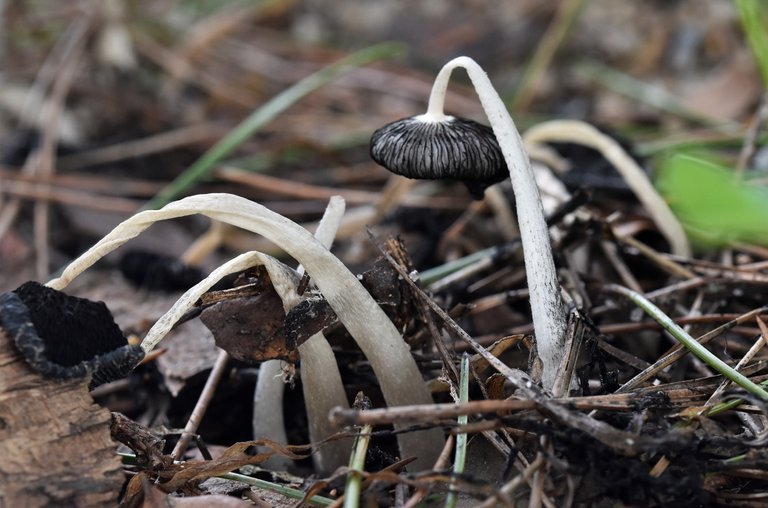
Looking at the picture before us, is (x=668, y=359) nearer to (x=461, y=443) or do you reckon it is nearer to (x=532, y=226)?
(x=532, y=226)

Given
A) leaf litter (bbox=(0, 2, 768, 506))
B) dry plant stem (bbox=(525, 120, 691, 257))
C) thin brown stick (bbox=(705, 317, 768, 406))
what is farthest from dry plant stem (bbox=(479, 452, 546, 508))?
dry plant stem (bbox=(525, 120, 691, 257))

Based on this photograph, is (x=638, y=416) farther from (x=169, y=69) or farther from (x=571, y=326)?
(x=169, y=69)

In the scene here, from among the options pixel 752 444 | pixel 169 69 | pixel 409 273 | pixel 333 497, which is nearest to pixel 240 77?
pixel 169 69

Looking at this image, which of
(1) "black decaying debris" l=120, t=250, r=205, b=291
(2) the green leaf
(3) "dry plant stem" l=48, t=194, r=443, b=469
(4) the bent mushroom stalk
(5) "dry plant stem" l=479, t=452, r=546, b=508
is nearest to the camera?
(2) the green leaf

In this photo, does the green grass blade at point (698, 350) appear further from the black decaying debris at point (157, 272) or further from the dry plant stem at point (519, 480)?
the black decaying debris at point (157, 272)

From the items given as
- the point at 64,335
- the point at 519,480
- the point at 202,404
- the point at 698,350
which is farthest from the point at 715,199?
the point at 202,404

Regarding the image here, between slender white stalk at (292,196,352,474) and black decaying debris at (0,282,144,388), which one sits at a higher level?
black decaying debris at (0,282,144,388)

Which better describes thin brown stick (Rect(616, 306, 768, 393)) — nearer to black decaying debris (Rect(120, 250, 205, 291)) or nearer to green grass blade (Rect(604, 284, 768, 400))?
green grass blade (Rect(604, 284, 768, 400))

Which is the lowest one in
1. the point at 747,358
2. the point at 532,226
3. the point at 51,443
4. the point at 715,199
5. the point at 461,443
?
the point at 747,358
